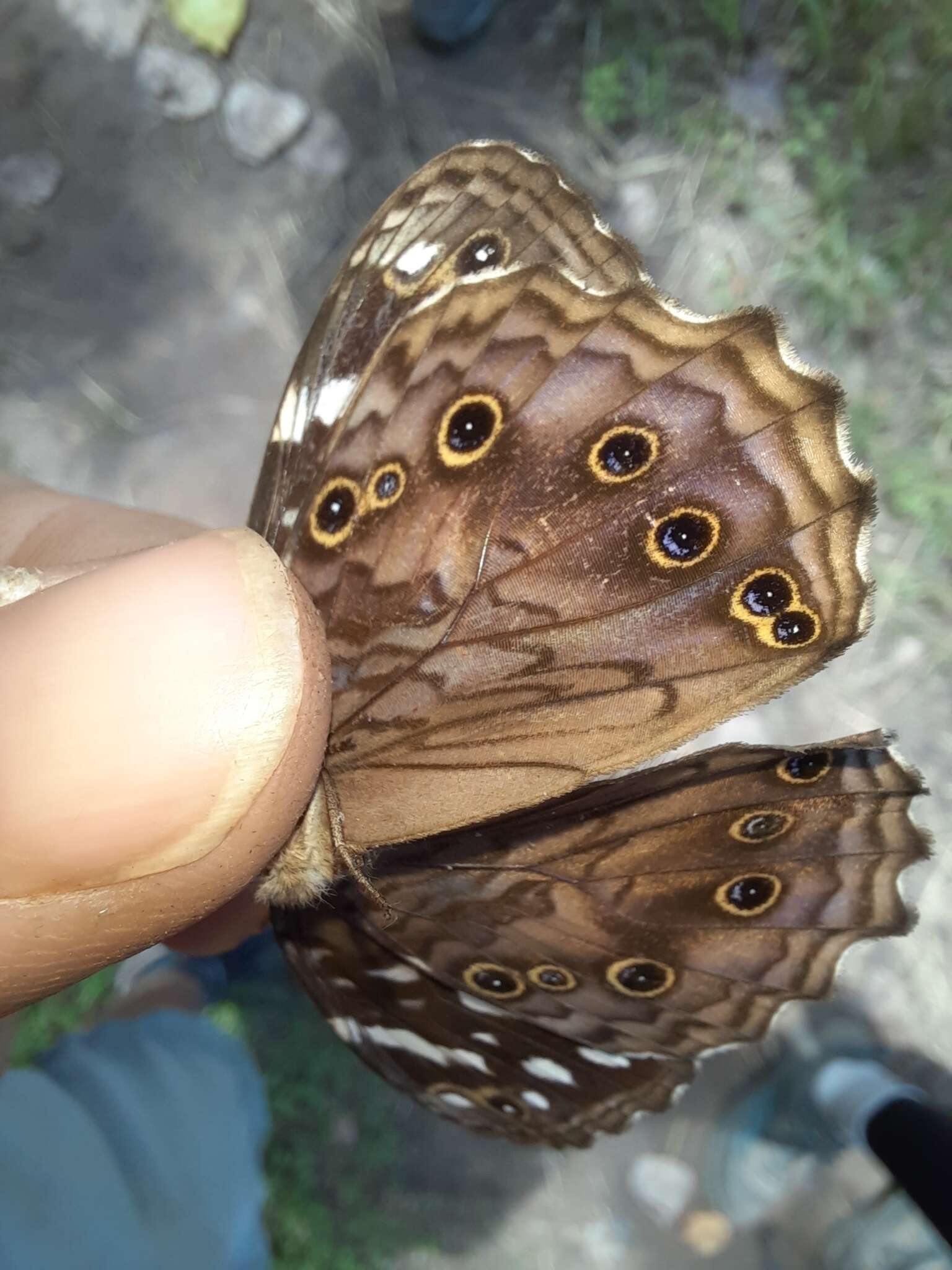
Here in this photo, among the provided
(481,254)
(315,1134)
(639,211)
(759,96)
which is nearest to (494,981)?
(481,254)

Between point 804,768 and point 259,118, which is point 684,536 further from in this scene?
point 259,118

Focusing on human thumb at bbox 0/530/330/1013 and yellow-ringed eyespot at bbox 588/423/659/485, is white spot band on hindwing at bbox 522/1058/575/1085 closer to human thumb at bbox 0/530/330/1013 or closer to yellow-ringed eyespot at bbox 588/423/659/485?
human thumb at bbox 0/530/330/1013

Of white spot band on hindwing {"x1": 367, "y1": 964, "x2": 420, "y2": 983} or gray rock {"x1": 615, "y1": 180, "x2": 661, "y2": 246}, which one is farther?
gray rock {"x1": 615, "y1": 180, "x2": 661, "y2": 246}

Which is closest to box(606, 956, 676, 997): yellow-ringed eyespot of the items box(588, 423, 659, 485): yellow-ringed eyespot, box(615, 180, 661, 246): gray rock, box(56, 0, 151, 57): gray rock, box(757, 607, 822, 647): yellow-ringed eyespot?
box(757, 607, 822, 647): yellow-ringed eyespot

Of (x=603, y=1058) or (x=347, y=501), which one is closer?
(x=347, y=501)

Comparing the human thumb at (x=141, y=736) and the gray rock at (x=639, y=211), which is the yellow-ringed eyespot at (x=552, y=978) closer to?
the human thumb at (x=141, y=736)

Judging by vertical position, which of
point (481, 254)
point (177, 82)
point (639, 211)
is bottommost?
point (481, 254)

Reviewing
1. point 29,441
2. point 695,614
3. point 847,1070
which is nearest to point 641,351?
point 695,614

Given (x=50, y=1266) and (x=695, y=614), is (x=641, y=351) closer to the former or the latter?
(x=695, y=614)
